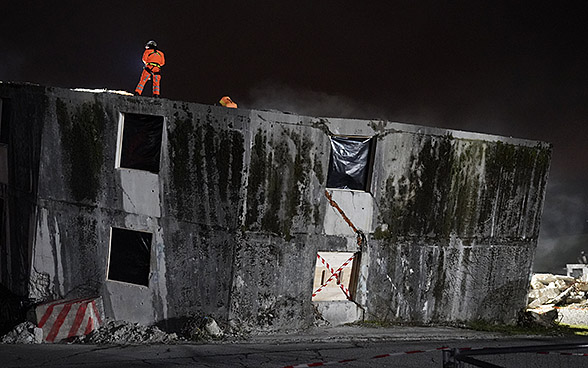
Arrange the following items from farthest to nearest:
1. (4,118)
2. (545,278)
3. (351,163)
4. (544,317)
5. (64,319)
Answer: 1. (545,278)
2. (544,317)
3. (4,118)
4. (351,163)
5. (64,319)

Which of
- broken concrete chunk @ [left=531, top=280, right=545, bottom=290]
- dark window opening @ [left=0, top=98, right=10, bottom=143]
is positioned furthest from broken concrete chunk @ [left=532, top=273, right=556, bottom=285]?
dark window opening @ [left=0, top=98, right=10, bottom=143]

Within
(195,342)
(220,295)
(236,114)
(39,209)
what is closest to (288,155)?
(236,114)

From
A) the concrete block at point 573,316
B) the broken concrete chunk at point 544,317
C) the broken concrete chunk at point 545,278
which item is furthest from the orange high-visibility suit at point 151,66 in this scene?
the broken concrete chunk at point 545,278

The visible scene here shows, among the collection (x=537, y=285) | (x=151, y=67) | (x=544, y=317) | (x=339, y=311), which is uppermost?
(x=151, y=67)

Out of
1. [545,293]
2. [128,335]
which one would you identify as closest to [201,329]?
[128,335]

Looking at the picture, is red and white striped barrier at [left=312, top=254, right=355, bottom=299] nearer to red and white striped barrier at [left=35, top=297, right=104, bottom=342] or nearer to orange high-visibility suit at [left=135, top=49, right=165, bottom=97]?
red and white striped barrier at [left=35, top=297, right=104, bottom=342]

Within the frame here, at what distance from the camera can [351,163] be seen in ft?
36.8

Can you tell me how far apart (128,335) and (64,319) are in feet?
4.59

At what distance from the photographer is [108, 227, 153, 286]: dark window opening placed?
35.5 ft

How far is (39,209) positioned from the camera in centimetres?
1123

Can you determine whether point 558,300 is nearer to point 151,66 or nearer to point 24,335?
point 151,66

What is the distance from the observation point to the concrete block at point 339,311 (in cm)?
1117

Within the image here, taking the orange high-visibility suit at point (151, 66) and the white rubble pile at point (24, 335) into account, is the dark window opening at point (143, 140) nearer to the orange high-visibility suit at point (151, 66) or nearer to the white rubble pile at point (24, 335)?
the orange high-visibility suit at point (151, 66)

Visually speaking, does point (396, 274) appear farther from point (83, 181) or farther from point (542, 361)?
point (83, 181)
